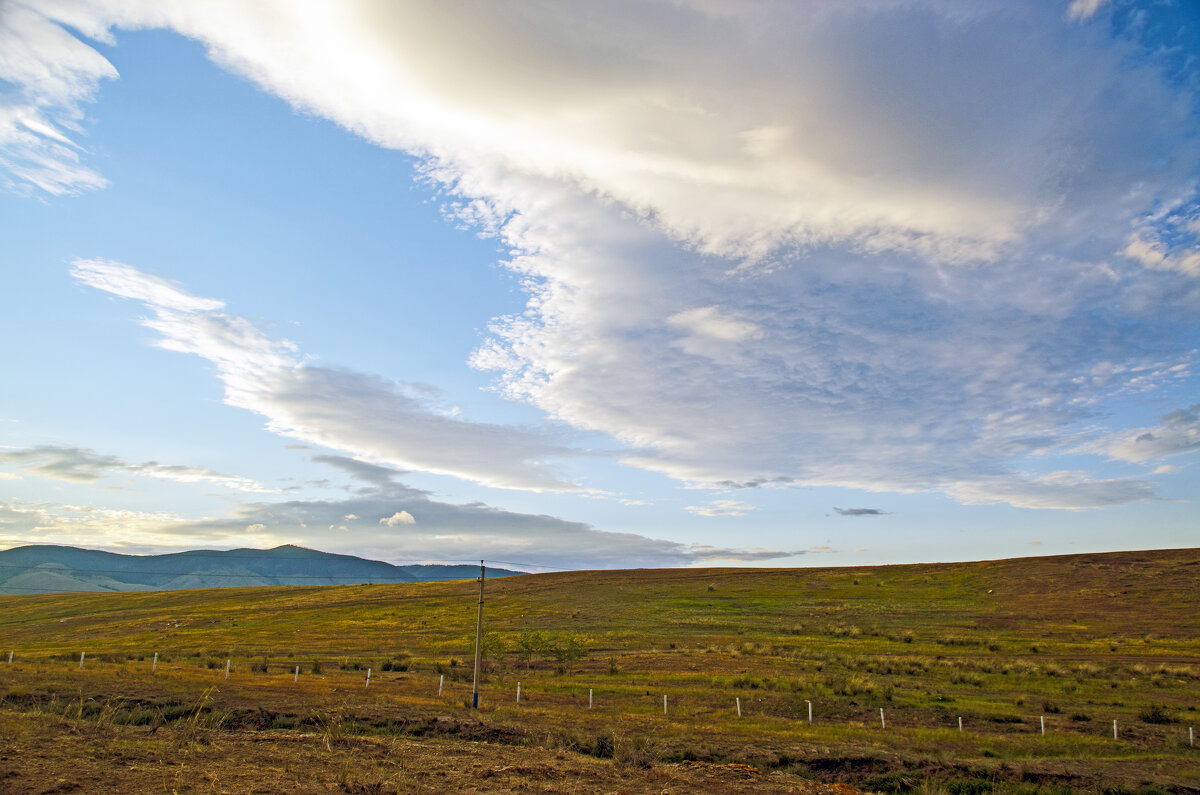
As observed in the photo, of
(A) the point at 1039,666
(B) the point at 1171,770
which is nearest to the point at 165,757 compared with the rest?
(B) the point at 1171,770

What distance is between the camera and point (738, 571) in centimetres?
13800

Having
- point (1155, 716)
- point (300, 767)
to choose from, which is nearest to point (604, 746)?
point (300, 767)

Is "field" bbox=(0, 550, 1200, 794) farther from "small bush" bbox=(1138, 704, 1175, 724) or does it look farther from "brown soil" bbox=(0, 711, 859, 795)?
"small bush" bbox=(1138, 704, 1175, 724)

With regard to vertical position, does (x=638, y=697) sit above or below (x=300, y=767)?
below

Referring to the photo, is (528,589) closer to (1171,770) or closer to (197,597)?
(197,597)

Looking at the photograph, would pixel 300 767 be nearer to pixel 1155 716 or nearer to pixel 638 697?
pixel 638 697

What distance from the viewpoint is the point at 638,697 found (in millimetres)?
37469

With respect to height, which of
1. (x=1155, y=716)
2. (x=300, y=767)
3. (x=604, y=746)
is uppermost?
(x=300, y=767)

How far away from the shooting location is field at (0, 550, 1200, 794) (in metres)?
18.7

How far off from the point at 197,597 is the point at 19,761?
12643 cm

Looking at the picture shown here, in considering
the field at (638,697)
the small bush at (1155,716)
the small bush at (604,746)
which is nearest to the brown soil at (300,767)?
the field at (638,697)

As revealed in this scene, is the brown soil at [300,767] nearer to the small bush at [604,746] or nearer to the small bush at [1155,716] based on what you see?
the small bush at [604,746]

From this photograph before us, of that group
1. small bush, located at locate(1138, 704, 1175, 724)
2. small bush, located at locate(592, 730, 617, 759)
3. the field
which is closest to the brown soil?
the field

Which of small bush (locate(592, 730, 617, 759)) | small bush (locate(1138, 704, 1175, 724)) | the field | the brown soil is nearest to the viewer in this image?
the brown soil
